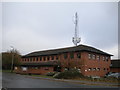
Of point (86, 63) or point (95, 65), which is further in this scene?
point (95, 65)

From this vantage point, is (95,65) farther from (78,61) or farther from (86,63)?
(78,61)

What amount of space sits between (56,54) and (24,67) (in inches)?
551

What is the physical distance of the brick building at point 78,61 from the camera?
34.3 metres

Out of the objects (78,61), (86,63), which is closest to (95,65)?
(86,63)

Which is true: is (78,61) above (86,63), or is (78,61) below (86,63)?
above

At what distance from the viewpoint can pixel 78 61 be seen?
33688 millimetres

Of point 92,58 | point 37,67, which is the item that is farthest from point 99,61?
point 37,67

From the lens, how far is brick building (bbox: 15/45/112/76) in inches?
1350

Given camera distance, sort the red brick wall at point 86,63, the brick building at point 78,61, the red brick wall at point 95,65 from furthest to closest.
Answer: the red brick wall at point 95,65 < the brick building at point 78,61 < the red brick wall at point 86,63

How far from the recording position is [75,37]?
147ft

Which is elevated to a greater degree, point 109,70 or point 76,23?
point 76,23

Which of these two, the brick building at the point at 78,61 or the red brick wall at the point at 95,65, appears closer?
the brick building at the point at 78,61

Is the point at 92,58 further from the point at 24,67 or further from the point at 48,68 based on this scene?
the point at 24,67

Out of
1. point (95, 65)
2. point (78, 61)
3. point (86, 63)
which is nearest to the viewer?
point (78, 61)
